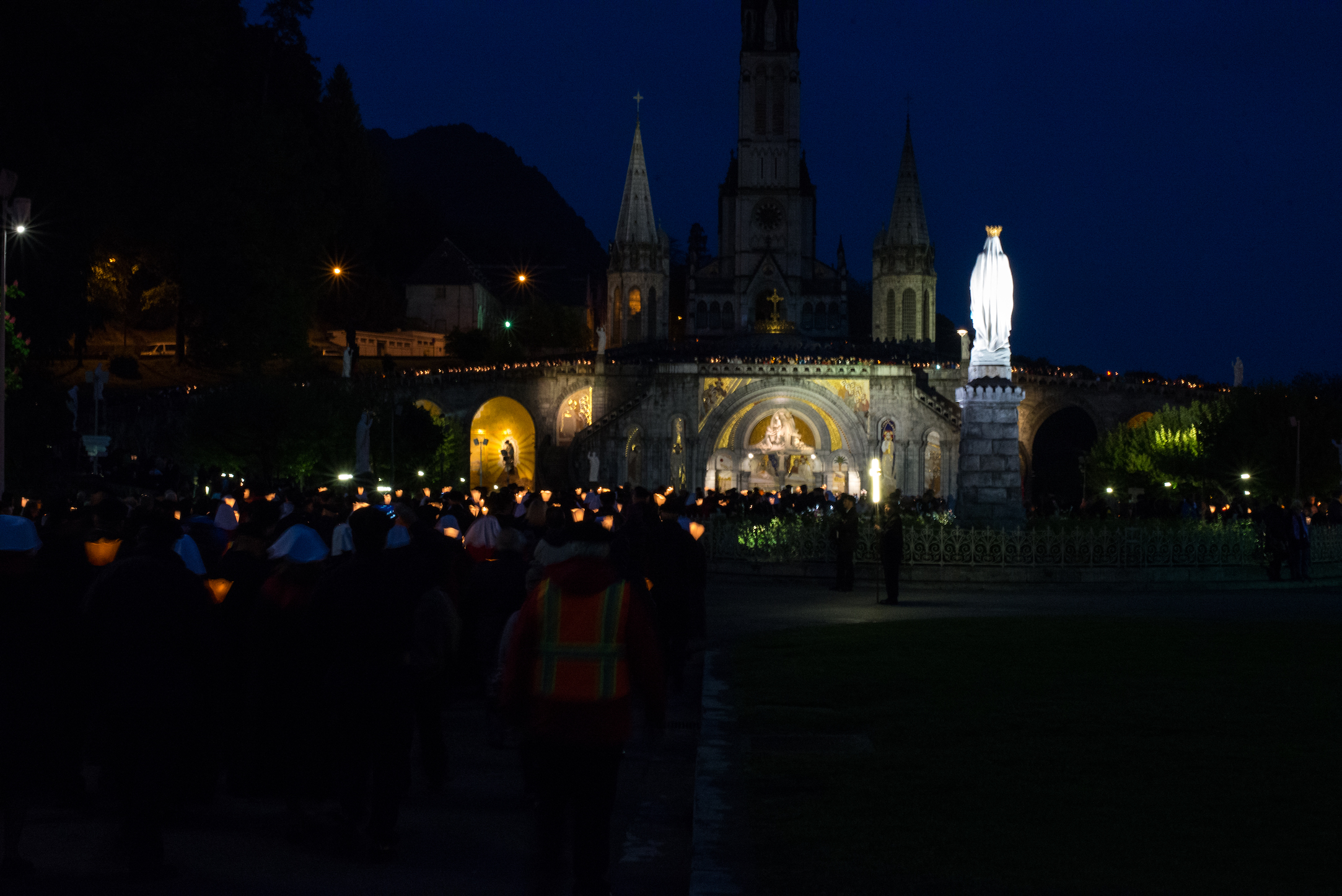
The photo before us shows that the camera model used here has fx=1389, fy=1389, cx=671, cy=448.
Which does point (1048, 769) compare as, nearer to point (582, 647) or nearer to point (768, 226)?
point (582, 647)

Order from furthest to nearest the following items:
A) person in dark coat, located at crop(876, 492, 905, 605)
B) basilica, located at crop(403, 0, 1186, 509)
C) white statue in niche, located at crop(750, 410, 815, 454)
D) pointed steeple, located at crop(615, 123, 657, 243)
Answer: pointed steeple, located at crop(615, 123, 657, 243)
white statue in niche, located at crop(750, 410, 815, 454)
basilica, located at crop(403, 0, 1186, 509)
person in dark coat, located at crop(876, 492, 905, 605)

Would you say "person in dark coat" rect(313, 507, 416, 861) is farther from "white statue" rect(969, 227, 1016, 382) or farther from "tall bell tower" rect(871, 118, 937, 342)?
"tall bell tower" rect(871, 118, 937, 342)

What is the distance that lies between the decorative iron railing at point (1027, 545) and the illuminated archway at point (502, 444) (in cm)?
3567

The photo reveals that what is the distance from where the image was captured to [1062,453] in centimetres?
6350

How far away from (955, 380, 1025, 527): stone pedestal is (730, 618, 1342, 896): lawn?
8.48 m

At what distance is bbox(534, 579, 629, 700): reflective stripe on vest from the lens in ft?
16.5

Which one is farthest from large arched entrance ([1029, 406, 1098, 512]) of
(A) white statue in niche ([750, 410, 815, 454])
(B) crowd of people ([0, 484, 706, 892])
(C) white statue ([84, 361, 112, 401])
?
(B) crowd of people ([0, 484, 706, 892])

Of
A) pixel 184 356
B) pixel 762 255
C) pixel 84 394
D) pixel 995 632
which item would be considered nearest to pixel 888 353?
pixel 762 255

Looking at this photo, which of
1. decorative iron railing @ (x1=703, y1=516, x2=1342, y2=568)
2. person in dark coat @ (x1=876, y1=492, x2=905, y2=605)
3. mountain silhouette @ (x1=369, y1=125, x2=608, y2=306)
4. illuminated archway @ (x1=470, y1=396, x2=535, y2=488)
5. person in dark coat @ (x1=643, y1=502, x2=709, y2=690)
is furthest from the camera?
mountain silhouette @ (x1=369, y1=125, x2=608, y2=306)

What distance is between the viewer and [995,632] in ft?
46.1

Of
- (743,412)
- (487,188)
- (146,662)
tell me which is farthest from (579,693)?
(487,188)

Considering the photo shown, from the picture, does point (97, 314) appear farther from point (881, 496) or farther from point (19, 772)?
point (19, 772)

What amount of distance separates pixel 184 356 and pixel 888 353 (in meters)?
30.7

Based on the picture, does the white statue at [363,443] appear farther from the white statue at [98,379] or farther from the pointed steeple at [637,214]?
the pointed steeple at [637,214]
